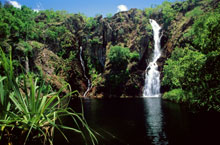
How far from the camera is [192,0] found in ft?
168

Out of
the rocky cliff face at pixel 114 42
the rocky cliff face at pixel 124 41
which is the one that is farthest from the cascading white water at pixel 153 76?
the rocky cliff face at pixel 124 41

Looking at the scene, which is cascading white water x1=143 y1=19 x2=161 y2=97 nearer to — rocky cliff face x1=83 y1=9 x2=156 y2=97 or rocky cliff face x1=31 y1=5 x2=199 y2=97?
rocky cliff face x1=31 y1=5 x2=199 y2=97

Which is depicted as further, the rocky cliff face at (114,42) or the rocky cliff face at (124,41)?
the rocky cliff face at (124,41)

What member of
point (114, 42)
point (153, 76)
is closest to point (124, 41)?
point (114, 42)

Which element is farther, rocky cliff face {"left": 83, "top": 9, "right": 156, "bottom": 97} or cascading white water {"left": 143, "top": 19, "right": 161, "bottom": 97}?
rocky cliff face {"left": 83, "top": 9, "right": 156, "bottom": 97}

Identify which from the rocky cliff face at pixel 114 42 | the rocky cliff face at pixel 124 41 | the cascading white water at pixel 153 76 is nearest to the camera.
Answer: the cascading white water at pixel 153 76

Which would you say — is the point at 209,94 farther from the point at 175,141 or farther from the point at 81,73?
the point at 81,73

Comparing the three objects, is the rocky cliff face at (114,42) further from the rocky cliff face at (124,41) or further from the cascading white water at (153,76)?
the cascading white water at (153,76)

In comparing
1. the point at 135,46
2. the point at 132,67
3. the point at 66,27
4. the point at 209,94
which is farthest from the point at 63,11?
the point at 209,94

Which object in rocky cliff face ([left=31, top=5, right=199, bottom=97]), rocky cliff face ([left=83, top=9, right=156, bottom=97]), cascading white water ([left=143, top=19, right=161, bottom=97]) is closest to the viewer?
cascading white water ([left=143, top=19, right=161, bottom=97])

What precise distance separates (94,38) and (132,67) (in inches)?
641

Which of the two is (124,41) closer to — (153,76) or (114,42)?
Result: (114,42)

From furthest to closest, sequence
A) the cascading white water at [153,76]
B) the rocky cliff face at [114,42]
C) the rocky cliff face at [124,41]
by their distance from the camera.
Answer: the rocky cliff face at [124,41] → the rocky cliff face at [114,42] → the cascading white water at [153,76]

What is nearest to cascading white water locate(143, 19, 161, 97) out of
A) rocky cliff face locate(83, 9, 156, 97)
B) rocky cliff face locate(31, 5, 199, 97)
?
rocky cliff face locate(31, 5, 199, 97)
